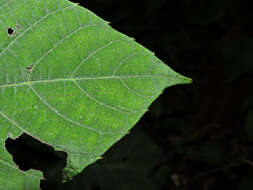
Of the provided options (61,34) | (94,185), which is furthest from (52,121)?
(94,185)

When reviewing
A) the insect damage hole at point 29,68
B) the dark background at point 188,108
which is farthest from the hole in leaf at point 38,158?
the insect damage hole at point 29,68

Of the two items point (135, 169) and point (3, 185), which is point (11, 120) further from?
point (135, 169)

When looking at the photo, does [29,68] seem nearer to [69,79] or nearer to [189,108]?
[69,79]

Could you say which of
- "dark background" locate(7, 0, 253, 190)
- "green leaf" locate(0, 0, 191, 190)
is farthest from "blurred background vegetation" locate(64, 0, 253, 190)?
"green leaf" locate(0, 0, 191, 190)

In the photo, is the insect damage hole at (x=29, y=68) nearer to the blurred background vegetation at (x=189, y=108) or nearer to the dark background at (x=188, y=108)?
the dark background at (x=188, y=108)

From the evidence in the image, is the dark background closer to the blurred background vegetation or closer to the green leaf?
the blurred background vegetation

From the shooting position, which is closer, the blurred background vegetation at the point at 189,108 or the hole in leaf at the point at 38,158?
the hole in leaf at the point at 38,158

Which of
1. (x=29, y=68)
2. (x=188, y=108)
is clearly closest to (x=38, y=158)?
(x=29, y=68)
